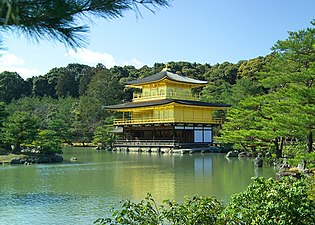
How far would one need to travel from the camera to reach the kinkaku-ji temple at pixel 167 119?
25.2m

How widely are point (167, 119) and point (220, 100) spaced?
572 cm

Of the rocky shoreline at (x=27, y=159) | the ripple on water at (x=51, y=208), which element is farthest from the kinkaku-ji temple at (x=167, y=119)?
the ripple on water at (x=51, y=208)

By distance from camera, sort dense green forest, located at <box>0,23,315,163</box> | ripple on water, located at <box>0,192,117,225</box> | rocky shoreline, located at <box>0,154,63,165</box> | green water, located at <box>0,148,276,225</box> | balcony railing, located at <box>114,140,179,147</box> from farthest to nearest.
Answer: balcony railing, located at <box>114,140,179,147</box> → rocky shoreline, located at <box>0,154,63,165</box> → dense green forest, located at <box>0,23,315,163</box> → green water, located at <box>0,148,276,225</box> → ripple on water, located at <box>0,192,117,225</box>

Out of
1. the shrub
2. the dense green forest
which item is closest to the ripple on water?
the shrub

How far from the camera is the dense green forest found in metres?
11.1

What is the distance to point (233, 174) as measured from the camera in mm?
11742

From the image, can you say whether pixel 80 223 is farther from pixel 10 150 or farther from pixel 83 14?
pixel 10 150

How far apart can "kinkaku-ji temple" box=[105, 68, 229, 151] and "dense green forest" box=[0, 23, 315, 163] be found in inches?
76.2

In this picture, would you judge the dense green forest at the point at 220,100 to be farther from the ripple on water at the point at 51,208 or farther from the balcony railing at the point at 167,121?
the ripple on water at the point at 51,208

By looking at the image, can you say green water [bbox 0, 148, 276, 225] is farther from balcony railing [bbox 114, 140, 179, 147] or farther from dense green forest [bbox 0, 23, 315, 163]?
balcony railing [bbox 114, 140, 179, 147]

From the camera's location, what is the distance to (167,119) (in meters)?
25.3

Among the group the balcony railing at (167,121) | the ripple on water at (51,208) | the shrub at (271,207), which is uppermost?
the balcony railing at (167,121)

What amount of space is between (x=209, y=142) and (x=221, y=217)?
2357cm

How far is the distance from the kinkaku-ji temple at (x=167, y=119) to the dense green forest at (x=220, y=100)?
6.35 feet
